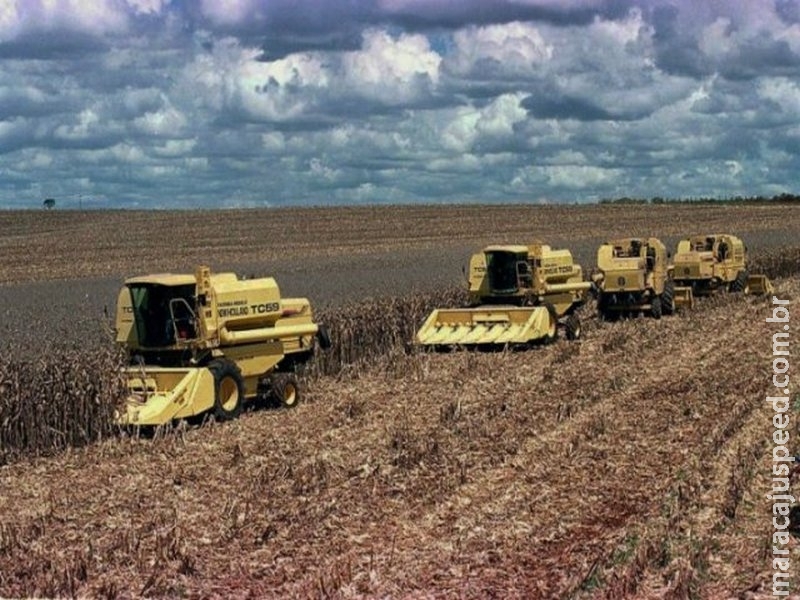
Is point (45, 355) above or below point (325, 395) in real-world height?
above

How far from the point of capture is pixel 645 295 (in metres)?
23.4

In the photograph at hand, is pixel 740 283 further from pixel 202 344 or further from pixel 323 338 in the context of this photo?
pixel 202 344

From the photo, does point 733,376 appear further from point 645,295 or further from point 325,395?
point 645,295

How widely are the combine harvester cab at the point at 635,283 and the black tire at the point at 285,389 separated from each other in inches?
412

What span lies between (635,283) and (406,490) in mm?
14587

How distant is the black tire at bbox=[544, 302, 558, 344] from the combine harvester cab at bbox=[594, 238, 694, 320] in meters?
3.29

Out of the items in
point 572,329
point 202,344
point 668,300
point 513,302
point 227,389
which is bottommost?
point 572,329

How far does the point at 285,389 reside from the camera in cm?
1410

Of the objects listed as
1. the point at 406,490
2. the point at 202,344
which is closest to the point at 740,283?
the point at 202,344

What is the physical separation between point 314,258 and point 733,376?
1069 inches

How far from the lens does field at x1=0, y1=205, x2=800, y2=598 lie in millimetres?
7246

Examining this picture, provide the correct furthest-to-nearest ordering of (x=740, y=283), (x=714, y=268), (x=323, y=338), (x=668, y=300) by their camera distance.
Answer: (x=740, y=283) < (x=714, y=268) < (x=668, y=300) < (x=323, y=338)

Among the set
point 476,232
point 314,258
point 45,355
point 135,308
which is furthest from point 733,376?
point 476,232

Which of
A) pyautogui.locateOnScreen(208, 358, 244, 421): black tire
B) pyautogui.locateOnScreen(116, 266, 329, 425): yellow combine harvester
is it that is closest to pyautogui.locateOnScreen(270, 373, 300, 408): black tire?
pyautogui.locateOnScreen(116, 266, 329, 425): yellow combine harvester
